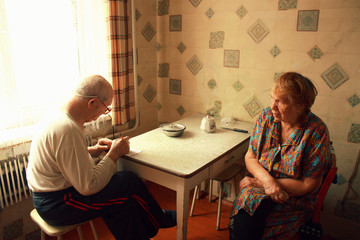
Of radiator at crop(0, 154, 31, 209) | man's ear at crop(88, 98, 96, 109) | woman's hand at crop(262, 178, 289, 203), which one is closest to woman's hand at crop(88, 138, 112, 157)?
man's ear at crop(88, 98, 96, 109)

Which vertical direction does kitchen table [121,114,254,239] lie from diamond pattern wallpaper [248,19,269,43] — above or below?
below

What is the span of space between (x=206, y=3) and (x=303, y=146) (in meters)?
1.45

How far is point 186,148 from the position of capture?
5.77 feet

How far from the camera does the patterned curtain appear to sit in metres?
2.05

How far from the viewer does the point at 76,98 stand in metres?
1.39

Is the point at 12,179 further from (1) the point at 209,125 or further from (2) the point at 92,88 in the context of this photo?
(1) the point at 209,125

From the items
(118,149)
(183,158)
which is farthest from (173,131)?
(118,149)

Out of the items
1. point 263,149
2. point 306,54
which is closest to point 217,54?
point 306,54

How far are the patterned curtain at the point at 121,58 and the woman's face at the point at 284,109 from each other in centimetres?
118

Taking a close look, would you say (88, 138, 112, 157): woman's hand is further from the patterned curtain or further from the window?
the patterned curtain

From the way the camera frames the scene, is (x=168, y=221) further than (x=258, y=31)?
No

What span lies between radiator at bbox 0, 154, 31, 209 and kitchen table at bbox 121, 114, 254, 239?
0.65 metres

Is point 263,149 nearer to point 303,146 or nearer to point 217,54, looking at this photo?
point 303,146

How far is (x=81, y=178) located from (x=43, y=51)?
3.19ft
